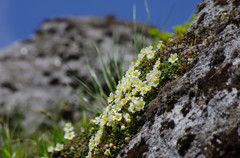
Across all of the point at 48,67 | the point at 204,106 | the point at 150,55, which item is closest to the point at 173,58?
the point at 150,55

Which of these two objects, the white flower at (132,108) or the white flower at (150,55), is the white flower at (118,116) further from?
the white flower at (150,55)

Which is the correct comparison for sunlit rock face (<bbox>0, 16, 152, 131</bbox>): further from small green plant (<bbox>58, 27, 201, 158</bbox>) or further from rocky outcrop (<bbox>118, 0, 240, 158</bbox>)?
rocky outcrop (<bbox>118, 0, 240, 158</bbox>)

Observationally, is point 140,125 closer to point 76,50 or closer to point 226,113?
point 226,113

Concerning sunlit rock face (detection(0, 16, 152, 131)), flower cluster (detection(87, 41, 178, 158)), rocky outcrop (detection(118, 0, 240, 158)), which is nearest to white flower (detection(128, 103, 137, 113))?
flower cluster (detection(87, 41, 178, 158))

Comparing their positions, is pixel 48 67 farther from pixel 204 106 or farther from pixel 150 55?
pixel 204 106

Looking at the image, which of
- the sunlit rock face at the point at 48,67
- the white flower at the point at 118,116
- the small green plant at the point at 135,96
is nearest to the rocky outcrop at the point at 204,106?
the small green plant at the point at 135,96

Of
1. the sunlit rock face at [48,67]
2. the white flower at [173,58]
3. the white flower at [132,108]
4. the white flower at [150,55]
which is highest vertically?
the sunlit rock face at [48,67]
